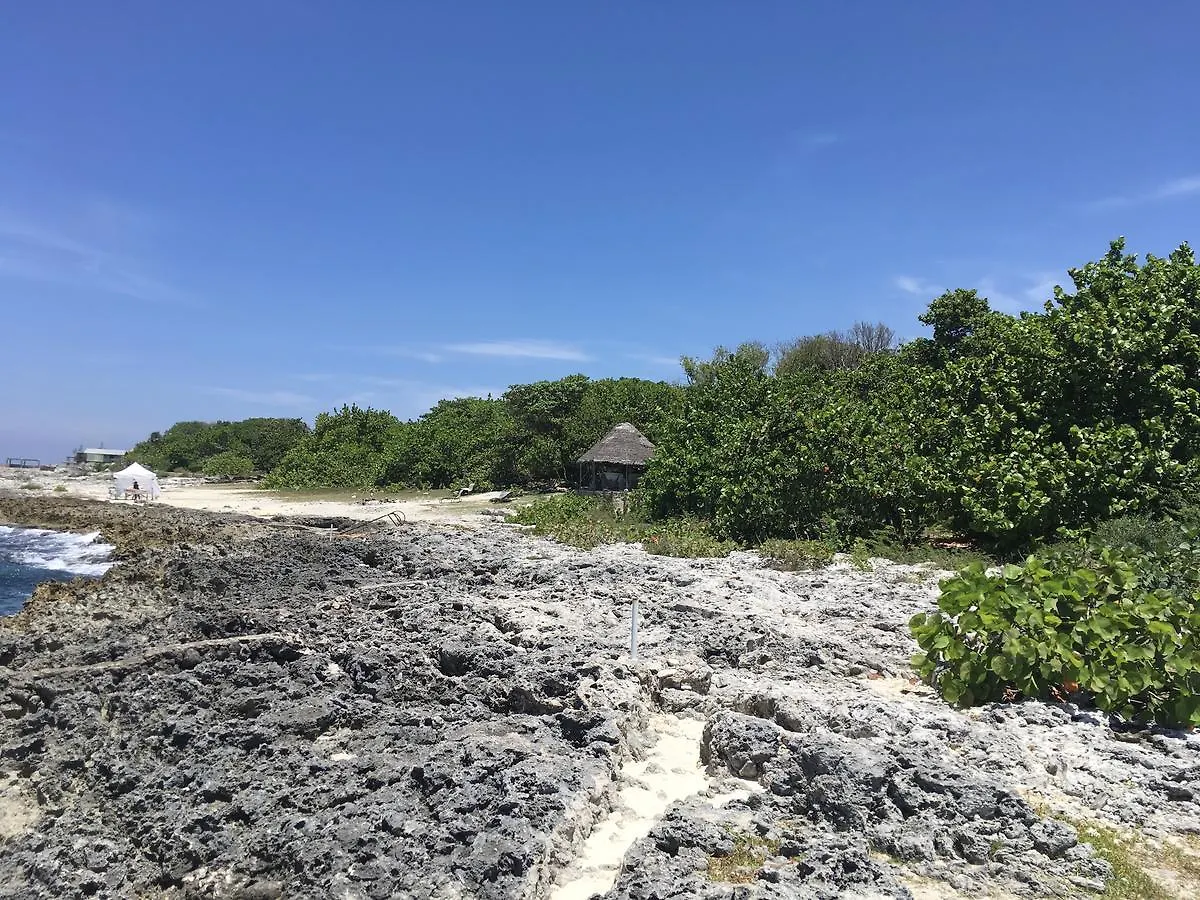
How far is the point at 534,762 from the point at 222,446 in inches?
2755

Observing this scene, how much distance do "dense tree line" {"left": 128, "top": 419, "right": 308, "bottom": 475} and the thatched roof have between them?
32213 mm

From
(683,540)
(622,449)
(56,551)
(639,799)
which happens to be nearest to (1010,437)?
(683,540)

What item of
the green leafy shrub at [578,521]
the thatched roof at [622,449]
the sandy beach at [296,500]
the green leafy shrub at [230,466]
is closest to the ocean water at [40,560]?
the sandy beach at [296,500]

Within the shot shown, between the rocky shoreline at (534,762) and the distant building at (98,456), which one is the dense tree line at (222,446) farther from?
the rocky shoreline at (534,762)

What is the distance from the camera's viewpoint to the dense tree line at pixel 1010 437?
12492mm

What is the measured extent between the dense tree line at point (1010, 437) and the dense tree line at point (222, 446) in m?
44.9

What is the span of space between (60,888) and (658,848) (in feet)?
11.2

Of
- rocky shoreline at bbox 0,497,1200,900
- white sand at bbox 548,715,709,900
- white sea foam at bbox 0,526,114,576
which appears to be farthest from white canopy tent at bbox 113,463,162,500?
white sand at bbox 548,715,709,900

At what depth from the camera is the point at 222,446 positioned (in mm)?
68438

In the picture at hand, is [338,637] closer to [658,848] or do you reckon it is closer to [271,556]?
[658,848]

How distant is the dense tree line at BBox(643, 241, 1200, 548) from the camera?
492 inches

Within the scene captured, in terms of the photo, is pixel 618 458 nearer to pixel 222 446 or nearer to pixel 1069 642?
pixel 1069 642

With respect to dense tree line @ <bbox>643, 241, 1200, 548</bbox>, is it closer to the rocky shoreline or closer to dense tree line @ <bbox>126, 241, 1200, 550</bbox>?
dense tree line @ <bbox>126, 241, 1200, 550</bbox>

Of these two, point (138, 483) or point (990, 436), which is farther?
point (138, 483)
